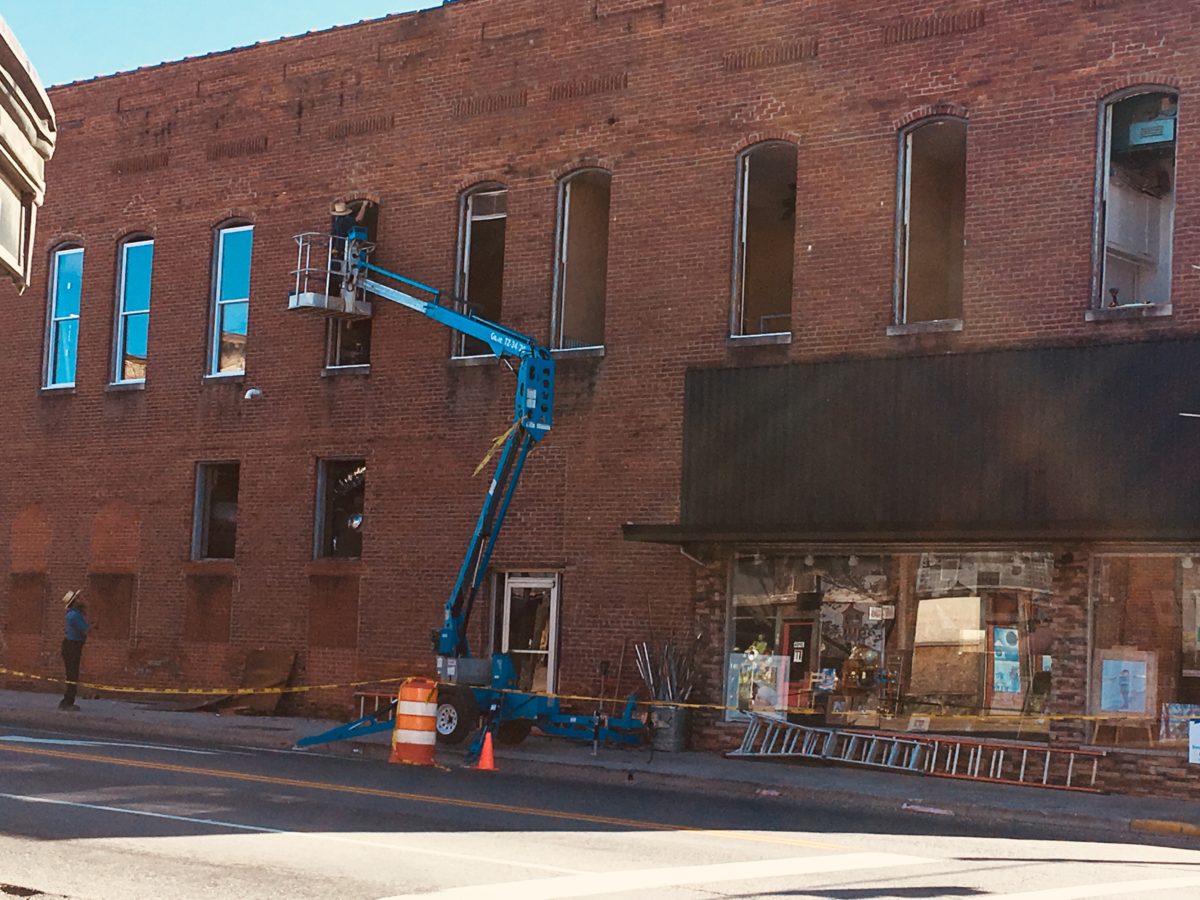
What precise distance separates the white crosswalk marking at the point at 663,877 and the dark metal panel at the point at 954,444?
721cm

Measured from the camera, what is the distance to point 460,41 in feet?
85.4

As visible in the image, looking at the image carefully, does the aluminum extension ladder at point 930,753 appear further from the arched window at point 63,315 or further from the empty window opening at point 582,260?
the arched window at point 63,315

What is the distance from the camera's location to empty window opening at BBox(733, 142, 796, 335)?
906 inches

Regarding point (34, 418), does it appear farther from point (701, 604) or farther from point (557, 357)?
point (701, 604)

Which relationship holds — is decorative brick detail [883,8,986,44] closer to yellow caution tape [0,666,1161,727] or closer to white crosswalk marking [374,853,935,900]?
yellow caution tape [0,666,1161,727]

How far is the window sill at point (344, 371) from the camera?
26.4m

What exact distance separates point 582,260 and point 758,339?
3.47 meters

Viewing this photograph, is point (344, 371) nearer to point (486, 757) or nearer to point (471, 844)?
point (486, 757)

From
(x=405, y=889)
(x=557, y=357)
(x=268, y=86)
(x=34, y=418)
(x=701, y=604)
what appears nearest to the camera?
(x=405, y=889)

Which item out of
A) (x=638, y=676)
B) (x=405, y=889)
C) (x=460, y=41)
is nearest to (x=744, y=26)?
(x=460, y=41)

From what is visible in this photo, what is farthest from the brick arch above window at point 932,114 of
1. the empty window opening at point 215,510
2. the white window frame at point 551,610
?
the empty window opening at point 215,510

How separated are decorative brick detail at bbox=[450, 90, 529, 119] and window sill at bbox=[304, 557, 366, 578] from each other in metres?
6.61

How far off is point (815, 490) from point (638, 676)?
3.62 m

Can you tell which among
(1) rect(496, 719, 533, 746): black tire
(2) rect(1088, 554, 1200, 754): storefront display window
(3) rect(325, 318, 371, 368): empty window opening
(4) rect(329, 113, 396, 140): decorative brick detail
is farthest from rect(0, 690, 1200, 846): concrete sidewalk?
(4) rect(329, 113, 396, 140): decorative brick detail
